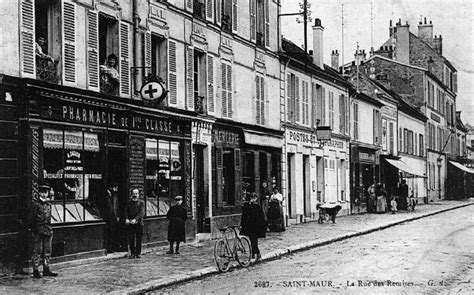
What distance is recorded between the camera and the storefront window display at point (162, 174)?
1762cm

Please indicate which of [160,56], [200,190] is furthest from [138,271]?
[200,190]

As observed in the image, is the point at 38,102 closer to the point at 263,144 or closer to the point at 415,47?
the point at 263,144

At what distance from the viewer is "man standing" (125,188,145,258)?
51.6 ft

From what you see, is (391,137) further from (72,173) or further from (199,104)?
(72,173)

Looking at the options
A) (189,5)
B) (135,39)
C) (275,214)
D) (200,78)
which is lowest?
(275,214)

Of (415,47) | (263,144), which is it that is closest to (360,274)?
(263,144)

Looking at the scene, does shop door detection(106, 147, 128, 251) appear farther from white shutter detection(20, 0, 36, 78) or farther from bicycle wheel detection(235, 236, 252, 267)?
white shutter detection(20, 0, 36, 78)

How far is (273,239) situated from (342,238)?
2290 mm

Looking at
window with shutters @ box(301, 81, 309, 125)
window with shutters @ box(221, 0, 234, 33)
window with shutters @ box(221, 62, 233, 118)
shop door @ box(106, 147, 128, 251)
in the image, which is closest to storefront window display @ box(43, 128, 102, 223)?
shop door @ box(106, 147, 128, 251)

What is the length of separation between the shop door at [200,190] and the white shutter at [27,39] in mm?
7894

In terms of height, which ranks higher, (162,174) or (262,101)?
(262,101)

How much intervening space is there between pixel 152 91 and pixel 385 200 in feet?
78.7

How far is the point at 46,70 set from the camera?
1391 cm

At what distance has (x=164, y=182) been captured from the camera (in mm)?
18359
